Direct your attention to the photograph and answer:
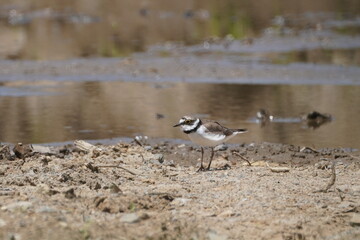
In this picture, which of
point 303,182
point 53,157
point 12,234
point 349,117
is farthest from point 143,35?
point 12,234

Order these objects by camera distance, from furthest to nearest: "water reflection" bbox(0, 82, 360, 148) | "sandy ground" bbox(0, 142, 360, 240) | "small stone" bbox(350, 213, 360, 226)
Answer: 1. "water reflection" bbox(0, 82, 360, 148)
2. "small stone" bbox(350, 213, 360, 226)
3. "sandy ground" bbox(0, 142, 360, 240)

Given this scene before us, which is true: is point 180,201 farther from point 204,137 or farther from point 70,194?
point 204,137

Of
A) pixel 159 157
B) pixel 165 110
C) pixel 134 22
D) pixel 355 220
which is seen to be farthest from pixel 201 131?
pixel 134 22

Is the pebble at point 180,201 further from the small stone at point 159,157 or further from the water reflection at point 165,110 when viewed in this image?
the water reflection at point 165,110

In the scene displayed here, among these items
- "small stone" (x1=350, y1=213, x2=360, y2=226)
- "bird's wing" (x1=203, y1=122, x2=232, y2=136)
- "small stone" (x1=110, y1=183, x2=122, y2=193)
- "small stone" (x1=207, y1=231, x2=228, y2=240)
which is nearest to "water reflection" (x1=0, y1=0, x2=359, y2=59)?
"bird's wing" (x1=203, y1=122, x2=232, y2=136)

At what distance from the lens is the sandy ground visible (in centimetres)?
720

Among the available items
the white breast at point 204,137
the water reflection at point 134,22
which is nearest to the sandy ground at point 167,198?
the white breast at point 204,137

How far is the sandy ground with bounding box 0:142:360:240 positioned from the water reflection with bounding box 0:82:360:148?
80.8 inches

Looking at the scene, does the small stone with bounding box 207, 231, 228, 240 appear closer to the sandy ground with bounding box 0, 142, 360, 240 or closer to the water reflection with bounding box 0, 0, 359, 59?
the sandy ground with bounding box 0, 142, 360, 240

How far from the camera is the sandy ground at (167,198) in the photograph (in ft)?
23.6

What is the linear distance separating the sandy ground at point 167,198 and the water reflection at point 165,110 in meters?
2.05

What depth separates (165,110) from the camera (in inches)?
582

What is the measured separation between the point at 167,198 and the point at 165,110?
6678 mm

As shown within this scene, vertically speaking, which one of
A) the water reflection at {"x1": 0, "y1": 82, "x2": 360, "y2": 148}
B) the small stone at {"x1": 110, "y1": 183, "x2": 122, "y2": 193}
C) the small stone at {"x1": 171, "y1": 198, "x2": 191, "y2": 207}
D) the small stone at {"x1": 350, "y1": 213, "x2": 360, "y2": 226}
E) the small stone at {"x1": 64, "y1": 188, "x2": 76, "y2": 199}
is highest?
the small stone at {"x1": 64, "y1": 188, "x2": 76, "y2": 199}
